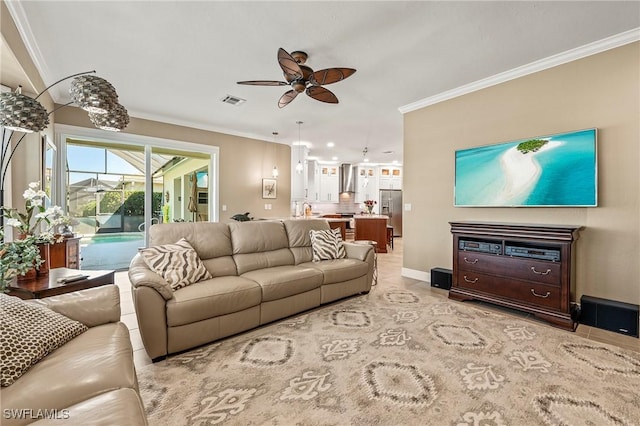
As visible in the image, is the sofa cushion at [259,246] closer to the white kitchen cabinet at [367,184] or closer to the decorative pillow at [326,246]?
the decorative pillow at [326,246]

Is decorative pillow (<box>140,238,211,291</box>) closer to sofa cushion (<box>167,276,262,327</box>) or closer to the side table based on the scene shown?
sofa cushion (<box>167,276,262,327</box>)

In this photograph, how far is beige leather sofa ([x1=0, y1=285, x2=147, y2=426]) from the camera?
93cm

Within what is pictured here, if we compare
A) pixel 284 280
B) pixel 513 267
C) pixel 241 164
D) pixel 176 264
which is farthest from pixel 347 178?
pixel 176 264

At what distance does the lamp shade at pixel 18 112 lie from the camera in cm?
185

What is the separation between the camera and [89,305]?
1615 mm

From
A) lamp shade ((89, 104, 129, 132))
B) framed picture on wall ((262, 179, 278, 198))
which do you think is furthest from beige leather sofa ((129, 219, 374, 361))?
framed picture on wall ((262, 179, 278, 198))

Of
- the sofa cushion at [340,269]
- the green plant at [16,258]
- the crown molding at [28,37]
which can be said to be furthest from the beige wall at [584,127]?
the crown molding at [28,37]

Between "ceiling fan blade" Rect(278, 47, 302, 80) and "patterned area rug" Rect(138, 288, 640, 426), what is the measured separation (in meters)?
2.43

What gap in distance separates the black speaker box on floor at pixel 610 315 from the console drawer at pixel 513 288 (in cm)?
29

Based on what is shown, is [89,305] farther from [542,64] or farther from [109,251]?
[109,251]

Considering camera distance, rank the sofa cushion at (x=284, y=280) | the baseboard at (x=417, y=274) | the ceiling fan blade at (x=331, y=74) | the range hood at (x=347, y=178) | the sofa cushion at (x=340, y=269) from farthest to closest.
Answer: the range hood at (x=347, y=178) → the baseboard at (x=417, y=274) → the sofa cushion at (x=340, y=269) → the sofa cushion at (x=284, y=280) → the ceiling fan blade at (x=331, y=74)

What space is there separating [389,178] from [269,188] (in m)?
5.24

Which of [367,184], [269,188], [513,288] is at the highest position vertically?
[367,184]

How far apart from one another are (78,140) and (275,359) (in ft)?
16.3
